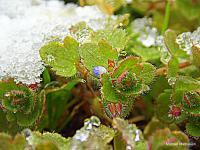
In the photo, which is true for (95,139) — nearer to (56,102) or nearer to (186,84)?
(186,84)

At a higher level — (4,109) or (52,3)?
(52,3)

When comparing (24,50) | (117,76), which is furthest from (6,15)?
(117,76)

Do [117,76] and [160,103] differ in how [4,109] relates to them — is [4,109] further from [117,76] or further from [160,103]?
[160,103]

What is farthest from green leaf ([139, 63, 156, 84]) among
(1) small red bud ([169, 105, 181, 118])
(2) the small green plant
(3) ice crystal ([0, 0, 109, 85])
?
(3) ice crystal ([0, 0, 109, 85])

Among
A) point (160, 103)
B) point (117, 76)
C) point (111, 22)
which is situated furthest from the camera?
point (111, 22)

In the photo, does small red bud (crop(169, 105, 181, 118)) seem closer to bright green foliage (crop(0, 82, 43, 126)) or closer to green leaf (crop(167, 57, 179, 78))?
green leaf (crop(167, 57, 179, 78))

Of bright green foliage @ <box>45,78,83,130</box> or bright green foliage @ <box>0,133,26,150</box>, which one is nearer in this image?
bright green foliage @ <box>0,133,26,150</box>

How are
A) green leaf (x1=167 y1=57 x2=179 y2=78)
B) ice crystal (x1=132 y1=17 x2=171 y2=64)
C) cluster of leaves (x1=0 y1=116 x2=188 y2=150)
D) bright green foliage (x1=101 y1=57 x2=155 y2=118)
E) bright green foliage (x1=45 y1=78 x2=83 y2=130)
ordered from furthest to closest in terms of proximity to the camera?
ice crystal (x1=132 y1=17 x2=171 y2=64), bright green foliage (x1=45 y1=78 x2=83 y2=130), green leaf (x1=167 y1=57 x2=179 y2=78), bright green foliage (x1=101 y1=57 x2=155 y2=118), cluster of leaves (x1=0 y1=116 x2=188 y2=150)

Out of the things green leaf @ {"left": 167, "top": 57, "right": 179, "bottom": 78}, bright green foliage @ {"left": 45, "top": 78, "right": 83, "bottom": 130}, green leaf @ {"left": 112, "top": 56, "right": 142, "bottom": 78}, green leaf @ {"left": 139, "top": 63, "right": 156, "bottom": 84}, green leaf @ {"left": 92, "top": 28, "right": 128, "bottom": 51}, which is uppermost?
green leaf @ {"left": 92, "top": 28, "right": 128, "bottom": 51}
